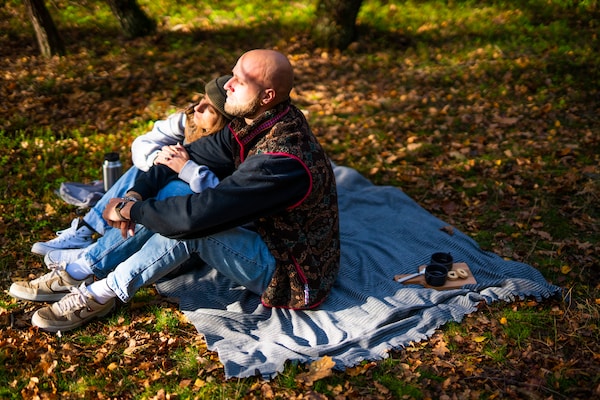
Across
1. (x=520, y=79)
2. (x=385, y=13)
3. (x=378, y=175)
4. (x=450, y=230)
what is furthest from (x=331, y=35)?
(x=450, y=230)

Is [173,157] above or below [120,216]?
above

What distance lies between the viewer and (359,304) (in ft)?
15.4

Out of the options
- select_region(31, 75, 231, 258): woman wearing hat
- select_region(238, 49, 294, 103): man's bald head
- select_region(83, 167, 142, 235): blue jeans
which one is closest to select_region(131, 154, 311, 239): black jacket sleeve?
select_region(238, 49, 294, 103): man's bald head

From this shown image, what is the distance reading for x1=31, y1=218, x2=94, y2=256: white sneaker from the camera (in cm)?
518

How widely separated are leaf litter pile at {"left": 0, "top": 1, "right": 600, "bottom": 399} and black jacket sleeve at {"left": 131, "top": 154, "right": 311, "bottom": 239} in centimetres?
93

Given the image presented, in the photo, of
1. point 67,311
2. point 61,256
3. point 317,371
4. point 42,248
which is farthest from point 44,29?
point 317,371

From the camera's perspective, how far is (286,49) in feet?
35.1

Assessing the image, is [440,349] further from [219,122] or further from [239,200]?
[219,122]

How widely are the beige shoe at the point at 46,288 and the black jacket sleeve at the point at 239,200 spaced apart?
3.31ft

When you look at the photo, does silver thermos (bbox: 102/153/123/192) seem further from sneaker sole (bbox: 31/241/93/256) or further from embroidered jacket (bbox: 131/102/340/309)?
embroidered jacket (bbox: 131/102/340/309)

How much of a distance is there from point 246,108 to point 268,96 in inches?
6.5

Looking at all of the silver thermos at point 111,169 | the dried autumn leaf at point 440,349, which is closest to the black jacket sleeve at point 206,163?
the silver thermos at point 111,169

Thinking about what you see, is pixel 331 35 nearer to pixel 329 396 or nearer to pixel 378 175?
pixel 378 175

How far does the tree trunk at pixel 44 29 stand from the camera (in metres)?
9.08
